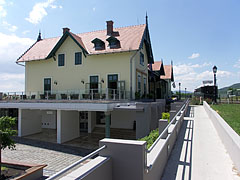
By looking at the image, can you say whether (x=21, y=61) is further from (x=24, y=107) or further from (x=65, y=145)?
(x=65, y=145)

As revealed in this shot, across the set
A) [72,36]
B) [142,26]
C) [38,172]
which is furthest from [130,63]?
[38,172]

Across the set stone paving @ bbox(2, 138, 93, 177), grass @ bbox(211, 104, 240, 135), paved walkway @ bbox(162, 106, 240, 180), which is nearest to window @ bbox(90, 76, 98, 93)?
stone paving @ bbox(2, 138, 93, 177)

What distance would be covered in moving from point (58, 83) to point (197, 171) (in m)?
18.0

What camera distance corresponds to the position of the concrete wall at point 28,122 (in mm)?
16328

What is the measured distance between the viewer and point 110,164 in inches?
116

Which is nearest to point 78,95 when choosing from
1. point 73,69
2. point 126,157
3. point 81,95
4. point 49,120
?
point 81,95

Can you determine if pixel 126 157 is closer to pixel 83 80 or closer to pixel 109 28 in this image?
pixel 83 80

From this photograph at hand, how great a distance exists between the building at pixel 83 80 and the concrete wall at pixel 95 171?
401 inches

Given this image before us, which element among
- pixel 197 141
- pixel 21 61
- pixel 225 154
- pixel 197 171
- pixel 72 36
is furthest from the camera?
pixel 21 61

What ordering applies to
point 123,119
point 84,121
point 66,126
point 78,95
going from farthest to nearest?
point 84,121 → point 123,119 → point 78,95 → point 66,126

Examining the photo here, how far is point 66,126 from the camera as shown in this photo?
14.7m

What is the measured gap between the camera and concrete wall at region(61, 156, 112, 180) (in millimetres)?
2259

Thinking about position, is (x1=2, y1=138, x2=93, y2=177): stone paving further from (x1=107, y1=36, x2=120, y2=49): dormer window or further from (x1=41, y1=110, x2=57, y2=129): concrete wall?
(x1=107, y1=36, x2=120, y2=49): dormer window

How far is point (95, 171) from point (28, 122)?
17.2 metres
